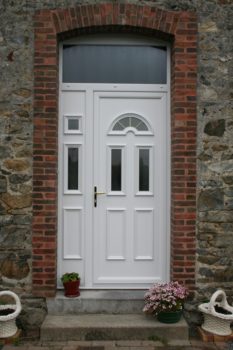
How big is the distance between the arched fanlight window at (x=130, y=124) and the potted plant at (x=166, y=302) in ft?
6.31

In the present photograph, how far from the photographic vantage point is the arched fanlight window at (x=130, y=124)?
5270 mm

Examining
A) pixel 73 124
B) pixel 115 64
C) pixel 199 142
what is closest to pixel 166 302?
pixel 199 142

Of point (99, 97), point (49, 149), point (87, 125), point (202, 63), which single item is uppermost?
point (202, 63)

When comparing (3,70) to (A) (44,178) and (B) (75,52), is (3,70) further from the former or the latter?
(A) (44,178)

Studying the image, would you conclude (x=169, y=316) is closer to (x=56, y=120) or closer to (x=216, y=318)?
(x=216, y=318)

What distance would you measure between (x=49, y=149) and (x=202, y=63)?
210 cm

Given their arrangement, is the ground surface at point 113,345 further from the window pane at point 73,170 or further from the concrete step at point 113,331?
the window pane at point 73,170

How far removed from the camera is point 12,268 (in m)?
4.95

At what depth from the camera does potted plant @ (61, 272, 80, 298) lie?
16.4ft

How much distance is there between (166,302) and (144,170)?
63.7 inches

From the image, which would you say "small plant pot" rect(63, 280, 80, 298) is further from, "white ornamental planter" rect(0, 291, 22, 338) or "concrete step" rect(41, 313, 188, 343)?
"white ornamental planter" rect(0, 291, 22, 338)

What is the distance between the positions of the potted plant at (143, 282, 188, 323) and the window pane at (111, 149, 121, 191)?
133 cm

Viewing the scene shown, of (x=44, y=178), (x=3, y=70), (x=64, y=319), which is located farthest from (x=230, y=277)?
(x=3, y=70)

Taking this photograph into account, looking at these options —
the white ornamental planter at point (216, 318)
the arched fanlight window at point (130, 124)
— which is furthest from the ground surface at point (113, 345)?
the arched fanlight window at point (130, 124)
